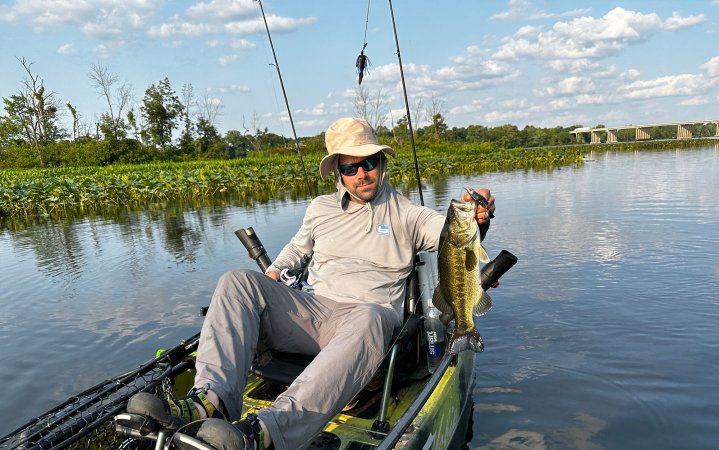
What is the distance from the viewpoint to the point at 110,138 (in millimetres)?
42188

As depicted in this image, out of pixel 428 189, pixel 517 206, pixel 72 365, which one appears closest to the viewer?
pixel 72 365

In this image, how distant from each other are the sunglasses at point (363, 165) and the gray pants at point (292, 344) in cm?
84

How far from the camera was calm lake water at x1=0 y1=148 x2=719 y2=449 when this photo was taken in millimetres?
3967

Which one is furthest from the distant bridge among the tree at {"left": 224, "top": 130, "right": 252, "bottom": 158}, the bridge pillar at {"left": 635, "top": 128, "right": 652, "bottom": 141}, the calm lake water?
the calm lake water

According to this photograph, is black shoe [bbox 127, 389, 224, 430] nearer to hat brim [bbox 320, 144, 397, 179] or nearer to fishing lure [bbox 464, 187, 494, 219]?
fishing lure [bbox 464, 187, 494, 219]

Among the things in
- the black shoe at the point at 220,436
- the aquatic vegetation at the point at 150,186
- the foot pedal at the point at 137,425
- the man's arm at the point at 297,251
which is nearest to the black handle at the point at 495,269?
the man's arm at the point at 297,251

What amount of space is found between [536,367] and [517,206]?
9.35m

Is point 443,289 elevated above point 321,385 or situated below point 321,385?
above

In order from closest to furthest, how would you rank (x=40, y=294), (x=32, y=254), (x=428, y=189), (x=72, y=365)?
1. (x=72, y=365)
2. (x=40, y=294)
3. (x=32, y=254)
4. (x=428, y=189)

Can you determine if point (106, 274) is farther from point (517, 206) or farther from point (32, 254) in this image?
point (517, 206)

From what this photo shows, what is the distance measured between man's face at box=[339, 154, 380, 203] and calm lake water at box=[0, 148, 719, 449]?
1.93m

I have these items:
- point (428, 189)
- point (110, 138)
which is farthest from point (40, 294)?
point (110, 138)

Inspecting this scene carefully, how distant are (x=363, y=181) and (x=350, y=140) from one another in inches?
10.9

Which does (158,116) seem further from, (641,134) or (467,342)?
(641,134)
